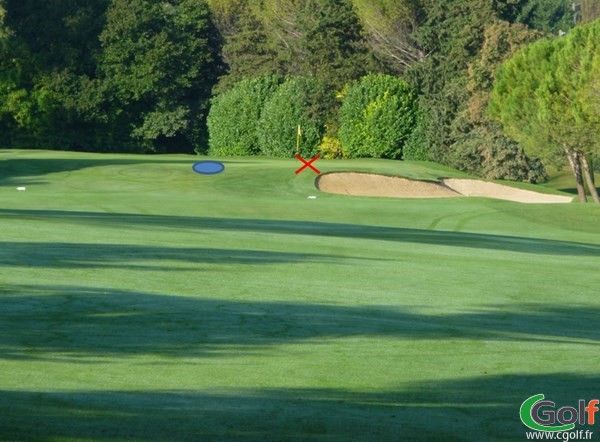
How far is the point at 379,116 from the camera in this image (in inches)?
2864

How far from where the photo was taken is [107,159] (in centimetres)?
5653

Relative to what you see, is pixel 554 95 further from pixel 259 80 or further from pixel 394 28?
pixel 259 80

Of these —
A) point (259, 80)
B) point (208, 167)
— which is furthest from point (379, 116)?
point (208, 167)

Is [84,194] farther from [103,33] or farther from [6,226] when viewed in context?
[103,33]

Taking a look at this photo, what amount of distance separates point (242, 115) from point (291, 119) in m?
4.34

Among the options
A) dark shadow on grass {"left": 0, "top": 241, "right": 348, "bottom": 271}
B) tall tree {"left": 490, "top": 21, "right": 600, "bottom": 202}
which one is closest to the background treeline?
tall tree {"left": 490, "top": 21, "right": 600, "bottom": 202}

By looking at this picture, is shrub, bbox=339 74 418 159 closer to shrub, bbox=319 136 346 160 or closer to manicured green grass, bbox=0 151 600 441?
shrub, bbox=319 136 346 160

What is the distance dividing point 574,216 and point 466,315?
87.3 ft

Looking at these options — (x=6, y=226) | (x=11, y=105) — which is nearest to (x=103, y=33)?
(x=11, y=105)

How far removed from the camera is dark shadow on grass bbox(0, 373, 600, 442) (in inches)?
296

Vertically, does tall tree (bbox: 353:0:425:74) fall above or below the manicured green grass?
below

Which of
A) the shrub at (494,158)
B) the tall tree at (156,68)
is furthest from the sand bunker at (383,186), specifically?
the tall tree at (156,68)

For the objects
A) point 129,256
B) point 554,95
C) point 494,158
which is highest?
point 129,256

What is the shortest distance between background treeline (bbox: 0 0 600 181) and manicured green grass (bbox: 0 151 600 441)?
4959 centimetres
